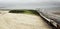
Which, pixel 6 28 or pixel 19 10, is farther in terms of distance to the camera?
pixel 19 10

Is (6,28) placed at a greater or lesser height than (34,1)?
lesser

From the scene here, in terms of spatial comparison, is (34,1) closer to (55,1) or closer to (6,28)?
(55,1)

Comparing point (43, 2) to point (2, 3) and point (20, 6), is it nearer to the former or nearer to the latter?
point (20, 6)

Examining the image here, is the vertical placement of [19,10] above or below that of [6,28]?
above

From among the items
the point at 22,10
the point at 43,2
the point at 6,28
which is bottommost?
the point at 6,28

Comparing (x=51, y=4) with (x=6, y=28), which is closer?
(x=6, y=28)

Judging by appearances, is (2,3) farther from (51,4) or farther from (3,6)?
(51,4)

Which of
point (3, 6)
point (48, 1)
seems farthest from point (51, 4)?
point (3, 6)

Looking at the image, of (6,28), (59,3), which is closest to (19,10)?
(59,3)
